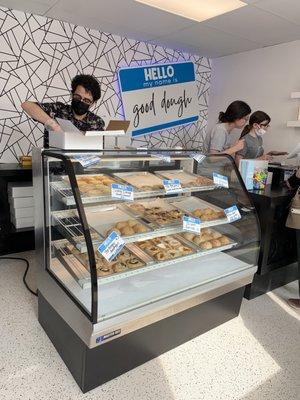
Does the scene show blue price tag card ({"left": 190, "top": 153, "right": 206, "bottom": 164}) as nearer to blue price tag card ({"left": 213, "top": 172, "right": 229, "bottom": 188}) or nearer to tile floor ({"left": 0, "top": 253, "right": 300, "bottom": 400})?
blue price tag card ({"left": 213, "top": 172, "right": 229, "bottom": 188})

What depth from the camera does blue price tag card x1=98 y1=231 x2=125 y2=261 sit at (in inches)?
53.7

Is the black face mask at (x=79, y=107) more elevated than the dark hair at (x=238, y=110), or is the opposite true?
the dark hair at (x=238, y=110)

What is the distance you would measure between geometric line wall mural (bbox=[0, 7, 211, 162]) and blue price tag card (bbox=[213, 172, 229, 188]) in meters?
2.35

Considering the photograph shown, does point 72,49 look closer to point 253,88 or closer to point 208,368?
point 253,88

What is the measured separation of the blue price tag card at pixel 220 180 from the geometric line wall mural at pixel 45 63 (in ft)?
7.72

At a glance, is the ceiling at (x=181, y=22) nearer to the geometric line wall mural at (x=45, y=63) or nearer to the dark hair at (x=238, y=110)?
the geometric line wall mural at (x=45, y=63)

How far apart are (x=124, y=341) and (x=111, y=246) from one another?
0.56m

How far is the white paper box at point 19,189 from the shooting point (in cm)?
293

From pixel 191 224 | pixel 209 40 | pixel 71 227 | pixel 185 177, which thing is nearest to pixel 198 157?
pixel 185 177

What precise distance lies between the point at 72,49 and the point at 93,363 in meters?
3.34

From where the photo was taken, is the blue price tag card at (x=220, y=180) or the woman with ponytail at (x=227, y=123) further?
the woman with ponytail at (x=227, y=123)

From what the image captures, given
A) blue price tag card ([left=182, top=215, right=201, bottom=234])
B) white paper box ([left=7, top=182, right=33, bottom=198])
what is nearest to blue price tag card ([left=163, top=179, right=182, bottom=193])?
blue price tag card ([left=182, top=215, right=201, bottom=234])

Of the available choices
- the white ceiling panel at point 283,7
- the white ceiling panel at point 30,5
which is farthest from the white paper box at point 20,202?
the white ceiling panel at point 283,7

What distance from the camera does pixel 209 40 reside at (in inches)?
148
